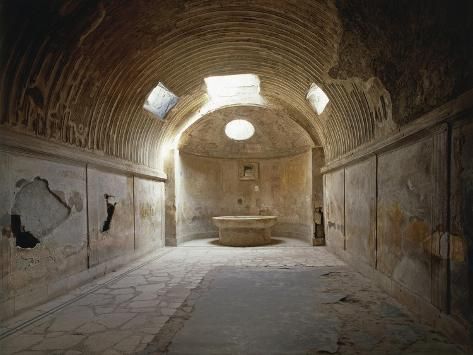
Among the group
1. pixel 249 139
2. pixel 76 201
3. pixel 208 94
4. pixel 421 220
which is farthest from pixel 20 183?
pixel 249 139

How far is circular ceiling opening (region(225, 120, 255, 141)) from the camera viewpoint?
1504cm

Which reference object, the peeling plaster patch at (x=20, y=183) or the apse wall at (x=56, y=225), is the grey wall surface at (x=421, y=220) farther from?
the peeling plaster patch at (x=20, y=183)

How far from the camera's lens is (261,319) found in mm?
4641

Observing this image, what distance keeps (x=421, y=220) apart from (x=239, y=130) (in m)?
11.4

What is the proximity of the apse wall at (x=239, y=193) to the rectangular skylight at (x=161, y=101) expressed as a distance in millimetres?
2996

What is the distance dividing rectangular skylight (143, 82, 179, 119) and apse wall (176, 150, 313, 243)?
2996mm

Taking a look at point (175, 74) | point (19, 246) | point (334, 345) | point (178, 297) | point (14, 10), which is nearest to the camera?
point (334, 345)

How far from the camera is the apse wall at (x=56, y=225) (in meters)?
4.81

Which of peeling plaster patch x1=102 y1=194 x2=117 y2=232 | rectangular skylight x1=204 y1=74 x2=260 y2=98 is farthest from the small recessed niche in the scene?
peeling plaster patch x1=102 y1=194 x2=117 y2=232

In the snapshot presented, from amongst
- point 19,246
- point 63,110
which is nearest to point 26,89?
point 63,110

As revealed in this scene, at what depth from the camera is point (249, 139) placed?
15.2 metres

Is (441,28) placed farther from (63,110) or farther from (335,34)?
(63,110)

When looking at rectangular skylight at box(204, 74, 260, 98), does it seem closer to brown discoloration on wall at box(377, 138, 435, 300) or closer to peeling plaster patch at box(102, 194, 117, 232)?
peeling plaster patch at box(102, 194, 117, 232)

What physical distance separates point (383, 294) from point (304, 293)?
1.46m
